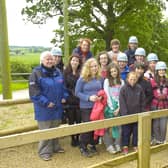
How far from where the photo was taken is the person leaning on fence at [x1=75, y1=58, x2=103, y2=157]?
5.07 metres

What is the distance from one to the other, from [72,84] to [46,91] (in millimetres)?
597

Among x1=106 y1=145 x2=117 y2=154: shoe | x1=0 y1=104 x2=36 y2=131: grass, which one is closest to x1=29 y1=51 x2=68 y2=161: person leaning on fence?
x1=106 y1=145 x2=117 y2=154: shoe

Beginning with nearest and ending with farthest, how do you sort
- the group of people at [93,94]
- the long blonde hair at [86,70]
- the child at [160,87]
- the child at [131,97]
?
the group of people at [93,94] → the long blonde hair at [86,70] → the child at [131,97] → the child at [160,87]

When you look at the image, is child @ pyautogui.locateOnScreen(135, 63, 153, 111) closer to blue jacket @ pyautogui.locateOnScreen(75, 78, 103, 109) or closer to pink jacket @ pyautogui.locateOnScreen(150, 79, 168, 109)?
pink jacket @ pyautogui.locateOnScreen(150, 79, 168, 109)

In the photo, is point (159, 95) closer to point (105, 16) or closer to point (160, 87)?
point (160, 87)

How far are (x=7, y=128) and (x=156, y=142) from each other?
7.58ft

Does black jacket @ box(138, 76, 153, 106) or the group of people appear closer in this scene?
the group of people

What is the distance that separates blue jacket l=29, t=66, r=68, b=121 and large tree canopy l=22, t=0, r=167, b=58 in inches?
657

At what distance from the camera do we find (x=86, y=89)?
5145 mm

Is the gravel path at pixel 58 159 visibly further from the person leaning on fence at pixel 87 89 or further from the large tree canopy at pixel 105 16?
the large tree canopy at pixel 105 16

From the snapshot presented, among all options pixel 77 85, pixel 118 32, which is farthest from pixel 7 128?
pixel 118 32

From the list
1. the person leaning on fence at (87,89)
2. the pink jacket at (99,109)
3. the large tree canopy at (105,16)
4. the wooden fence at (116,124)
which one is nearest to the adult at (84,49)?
the person leaning on fence at (87,89)

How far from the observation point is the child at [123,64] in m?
5.62

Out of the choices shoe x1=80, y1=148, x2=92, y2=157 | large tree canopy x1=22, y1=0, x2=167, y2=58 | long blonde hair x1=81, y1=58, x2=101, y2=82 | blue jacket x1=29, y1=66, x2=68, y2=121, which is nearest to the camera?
blue jacket x1=29, y1=66, x2=68, y2=121
